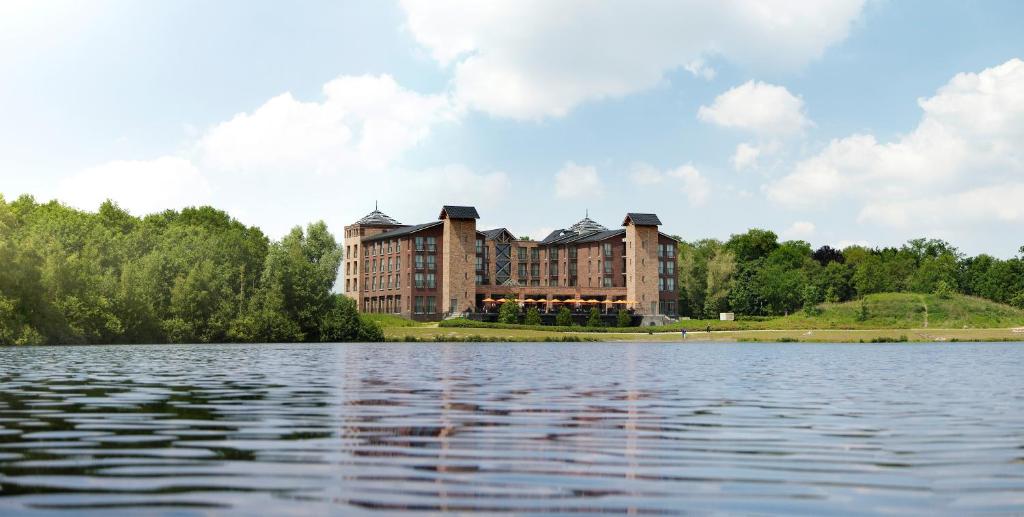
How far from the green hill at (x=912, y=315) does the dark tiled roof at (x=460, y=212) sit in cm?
4855

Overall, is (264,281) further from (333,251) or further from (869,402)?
(869,402)

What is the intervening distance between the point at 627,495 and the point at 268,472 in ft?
13.5

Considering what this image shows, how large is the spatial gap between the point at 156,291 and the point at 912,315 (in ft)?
329

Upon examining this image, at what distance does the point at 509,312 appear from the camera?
149250mm

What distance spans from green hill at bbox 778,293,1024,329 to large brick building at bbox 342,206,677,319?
28.3 m

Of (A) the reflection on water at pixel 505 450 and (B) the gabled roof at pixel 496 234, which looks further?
(B) the gabled roof at pixel 496 234

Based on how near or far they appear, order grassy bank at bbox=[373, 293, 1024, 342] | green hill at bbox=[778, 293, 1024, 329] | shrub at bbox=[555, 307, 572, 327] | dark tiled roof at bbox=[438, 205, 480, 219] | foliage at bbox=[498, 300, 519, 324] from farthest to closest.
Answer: dark tiled roof at bbox=[438, 205, 480, 219]
shrub at bbox=[555, 307, 572, 327]
foliage at bbox=[498, 300, 519, 324]
green hill at bbox=[778, 293, 1024, 329]
grassy bank at bbox=[373, 293, 1024, 342]

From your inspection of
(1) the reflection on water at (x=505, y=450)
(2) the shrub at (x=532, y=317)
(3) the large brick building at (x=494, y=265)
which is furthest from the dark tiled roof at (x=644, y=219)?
(1) the reflection on water at (x=505, y=450)

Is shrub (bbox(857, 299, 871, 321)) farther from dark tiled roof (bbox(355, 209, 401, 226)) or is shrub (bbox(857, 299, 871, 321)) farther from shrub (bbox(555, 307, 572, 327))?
dark tiled roof (bbox(355, 209, 401, 226))

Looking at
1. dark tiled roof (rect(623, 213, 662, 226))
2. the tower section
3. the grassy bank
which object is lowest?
the grassy bank

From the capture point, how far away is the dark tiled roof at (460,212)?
157125 millimetres

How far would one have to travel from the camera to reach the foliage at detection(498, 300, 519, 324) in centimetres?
14812

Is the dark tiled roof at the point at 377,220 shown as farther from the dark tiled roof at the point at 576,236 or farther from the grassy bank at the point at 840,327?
the grassy bank at the point at 840,327

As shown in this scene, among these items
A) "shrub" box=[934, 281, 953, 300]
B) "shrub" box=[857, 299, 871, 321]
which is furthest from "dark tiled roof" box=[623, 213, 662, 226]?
"shrub" box=[934, 281, 953, 300]
